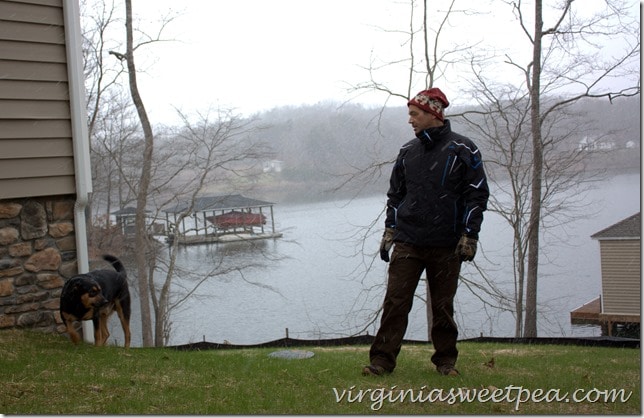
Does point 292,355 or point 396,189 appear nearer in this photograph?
point 396,189

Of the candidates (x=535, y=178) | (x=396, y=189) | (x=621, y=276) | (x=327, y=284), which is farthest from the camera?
(x=327, y=284)

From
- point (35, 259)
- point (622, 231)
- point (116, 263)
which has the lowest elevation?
point (622, 231)

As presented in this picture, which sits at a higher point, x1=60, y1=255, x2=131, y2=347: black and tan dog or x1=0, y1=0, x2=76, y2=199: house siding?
x1=0, y1=0, x2=76, y2=199: house siding

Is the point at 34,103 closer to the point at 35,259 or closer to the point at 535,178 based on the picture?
the point at 35,259

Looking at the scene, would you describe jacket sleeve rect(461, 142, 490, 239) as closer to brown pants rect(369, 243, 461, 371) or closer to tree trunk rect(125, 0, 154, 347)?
brown pants rect(369, 243, 461, 371)

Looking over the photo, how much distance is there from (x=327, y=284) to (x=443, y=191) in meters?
22.6

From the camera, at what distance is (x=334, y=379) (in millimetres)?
4898

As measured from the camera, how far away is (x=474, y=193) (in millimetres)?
4719

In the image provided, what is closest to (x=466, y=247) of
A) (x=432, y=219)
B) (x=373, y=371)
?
(x=432, y=219)

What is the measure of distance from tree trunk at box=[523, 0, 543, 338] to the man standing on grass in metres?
12.3

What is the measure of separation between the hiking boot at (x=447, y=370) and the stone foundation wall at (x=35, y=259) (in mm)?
3872

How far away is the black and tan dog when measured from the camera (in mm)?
6193

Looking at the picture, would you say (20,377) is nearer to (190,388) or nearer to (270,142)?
(190,388)

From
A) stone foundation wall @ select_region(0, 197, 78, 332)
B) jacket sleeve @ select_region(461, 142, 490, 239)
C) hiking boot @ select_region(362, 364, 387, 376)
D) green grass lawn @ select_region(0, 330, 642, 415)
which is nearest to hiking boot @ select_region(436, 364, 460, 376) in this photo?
green grass lawn @ select_region(0, 330, 642, 415)
